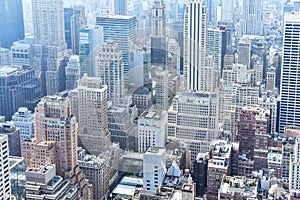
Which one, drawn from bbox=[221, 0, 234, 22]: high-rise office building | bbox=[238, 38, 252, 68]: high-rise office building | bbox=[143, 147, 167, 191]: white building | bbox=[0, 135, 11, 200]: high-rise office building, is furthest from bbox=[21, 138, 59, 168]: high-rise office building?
bbox=[221, 0, 234, 22]: high-rise office building

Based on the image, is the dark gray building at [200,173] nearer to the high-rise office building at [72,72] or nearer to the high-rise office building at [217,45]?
the high-rise office building at [72,72]

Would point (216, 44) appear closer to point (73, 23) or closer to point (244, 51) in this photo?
point (244, 51)

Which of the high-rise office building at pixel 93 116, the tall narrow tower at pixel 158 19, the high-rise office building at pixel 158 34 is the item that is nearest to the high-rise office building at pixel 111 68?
the high-rise office building at pixel 93 116

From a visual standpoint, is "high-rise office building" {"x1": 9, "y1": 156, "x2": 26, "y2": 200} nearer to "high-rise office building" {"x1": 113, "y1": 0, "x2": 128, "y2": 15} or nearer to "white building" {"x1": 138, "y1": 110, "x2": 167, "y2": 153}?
"white building" {"x1": 138, "y1": 110, "x2": 167, "y2": 153}

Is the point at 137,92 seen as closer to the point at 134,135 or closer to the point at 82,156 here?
the point at 134,135

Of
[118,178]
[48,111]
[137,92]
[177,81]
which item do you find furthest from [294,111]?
[48,111]

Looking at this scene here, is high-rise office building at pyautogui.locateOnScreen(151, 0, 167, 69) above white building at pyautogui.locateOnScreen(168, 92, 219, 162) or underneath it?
above
